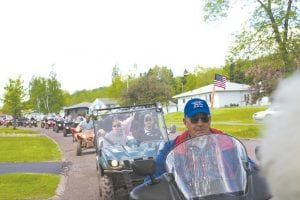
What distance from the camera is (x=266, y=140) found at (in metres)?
2.45

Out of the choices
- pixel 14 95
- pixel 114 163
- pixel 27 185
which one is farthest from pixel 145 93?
pixel 114 163

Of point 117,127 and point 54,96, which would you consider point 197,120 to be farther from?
point 54,96

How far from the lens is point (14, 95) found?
55219mm

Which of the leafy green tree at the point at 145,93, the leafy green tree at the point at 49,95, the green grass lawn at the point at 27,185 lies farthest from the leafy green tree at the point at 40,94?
the green grass lawn at the point at 27,185

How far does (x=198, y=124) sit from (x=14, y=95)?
5253 cm

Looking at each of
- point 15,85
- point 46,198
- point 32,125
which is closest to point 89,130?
point 46,198

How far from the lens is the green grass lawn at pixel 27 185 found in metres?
10.8

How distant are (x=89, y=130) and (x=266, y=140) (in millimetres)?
19626

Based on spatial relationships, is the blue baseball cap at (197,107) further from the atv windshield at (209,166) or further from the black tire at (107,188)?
the black tire at (107,188)

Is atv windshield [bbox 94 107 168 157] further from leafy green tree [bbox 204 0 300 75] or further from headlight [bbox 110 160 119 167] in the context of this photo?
leafy green tree [bbox 204 0 300 75]

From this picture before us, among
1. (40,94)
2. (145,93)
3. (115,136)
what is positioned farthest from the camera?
(40,94)

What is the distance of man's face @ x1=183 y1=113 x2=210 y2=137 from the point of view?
4988 mm

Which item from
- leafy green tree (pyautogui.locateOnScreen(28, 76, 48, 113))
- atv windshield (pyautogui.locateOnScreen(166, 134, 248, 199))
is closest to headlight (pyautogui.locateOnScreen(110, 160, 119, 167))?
atv windshield (pyautogui.locateOnScreen(166, 134, 248, 199))

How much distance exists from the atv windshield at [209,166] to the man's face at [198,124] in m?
0.84
